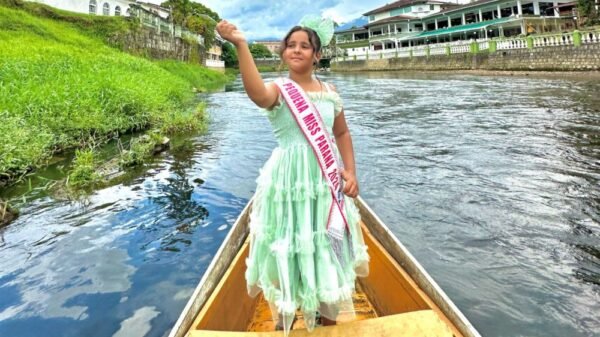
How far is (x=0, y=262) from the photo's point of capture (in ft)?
15.6

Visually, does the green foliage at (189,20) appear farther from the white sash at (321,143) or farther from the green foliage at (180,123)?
the white sash at (321,143)

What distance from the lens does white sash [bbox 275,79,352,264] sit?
87.4 inches

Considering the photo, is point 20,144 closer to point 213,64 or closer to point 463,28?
point 463,28

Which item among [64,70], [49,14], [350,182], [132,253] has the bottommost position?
[132,253]

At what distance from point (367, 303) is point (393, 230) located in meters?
2.30

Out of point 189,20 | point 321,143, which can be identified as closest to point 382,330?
point 321,143

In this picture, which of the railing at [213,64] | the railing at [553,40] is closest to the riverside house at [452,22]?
the railing at [553,40]

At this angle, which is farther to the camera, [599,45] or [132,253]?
[599,45]

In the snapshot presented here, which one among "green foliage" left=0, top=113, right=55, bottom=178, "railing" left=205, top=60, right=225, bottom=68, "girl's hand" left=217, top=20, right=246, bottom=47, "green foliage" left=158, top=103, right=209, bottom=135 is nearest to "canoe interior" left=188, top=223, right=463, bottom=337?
"girl's hand" left=217, top=20, right=246, bottom=47

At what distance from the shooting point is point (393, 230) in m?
5.70

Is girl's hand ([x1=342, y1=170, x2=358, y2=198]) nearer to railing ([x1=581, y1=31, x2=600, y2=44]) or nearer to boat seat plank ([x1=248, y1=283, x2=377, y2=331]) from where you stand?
boat seat plank ([x1=248, y1=283, x2=377, y2=331])

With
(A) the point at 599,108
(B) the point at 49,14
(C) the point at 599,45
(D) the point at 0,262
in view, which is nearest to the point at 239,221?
(D) the point at 0,262

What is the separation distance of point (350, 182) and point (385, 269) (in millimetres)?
1205

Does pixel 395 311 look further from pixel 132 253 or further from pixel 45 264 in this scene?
pixel 45 264
